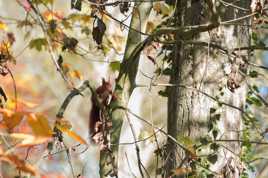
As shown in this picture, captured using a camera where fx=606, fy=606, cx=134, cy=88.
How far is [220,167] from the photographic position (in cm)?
389

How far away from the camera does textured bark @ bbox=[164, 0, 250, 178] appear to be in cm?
394

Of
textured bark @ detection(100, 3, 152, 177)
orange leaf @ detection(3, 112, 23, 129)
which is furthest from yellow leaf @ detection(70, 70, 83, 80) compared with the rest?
orange leaf @ detection(3, 112, 23, 129)

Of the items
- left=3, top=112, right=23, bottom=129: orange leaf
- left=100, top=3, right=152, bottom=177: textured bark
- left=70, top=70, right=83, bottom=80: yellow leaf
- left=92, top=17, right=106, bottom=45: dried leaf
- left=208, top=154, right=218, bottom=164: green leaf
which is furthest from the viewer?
left=70, top=70, right=83, bottom=80: yellow leaf

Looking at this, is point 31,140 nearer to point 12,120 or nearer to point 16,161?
point 16,161

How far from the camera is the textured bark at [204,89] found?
3.94m

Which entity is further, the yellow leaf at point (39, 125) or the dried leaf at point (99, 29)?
the dried leaf at point (99, 29)

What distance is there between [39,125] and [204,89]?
227 centimetres

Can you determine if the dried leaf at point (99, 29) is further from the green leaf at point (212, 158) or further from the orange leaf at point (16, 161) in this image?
the orange leaf at point (16, 161)

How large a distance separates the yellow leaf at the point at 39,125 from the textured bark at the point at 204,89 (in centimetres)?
215

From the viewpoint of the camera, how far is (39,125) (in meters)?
1.83

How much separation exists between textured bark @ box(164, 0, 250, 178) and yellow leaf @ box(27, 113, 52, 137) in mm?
2146

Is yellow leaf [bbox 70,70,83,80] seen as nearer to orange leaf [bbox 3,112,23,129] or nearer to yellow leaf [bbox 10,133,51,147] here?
orange leaf [bbox 3,112,23,129]

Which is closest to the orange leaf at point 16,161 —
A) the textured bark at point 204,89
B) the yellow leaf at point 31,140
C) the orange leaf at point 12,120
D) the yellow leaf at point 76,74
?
the yellow leaf at point 31,140

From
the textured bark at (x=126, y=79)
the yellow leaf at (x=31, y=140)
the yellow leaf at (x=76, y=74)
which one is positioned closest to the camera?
Result: the yellow leaf at (x=31, y=140)
